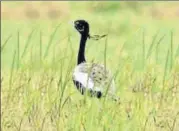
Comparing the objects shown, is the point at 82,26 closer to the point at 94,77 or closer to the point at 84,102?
the point at 94,77

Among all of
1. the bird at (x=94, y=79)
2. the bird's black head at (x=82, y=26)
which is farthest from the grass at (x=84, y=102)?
the bird's black head at (x=82, y=26)

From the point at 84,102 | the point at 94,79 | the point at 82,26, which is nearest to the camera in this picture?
the point at 84,102

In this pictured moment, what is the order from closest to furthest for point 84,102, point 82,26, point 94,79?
point 84,102 → point 94,79 → point 82,26

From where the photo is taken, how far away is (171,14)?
1118 centimetres

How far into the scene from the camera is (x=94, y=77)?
184 inches

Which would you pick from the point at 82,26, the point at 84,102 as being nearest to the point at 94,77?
the point at 84,102

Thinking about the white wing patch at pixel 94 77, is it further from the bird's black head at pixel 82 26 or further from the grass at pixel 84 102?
the bird's black head at pixel 82 26

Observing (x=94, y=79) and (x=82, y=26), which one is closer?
(x=94, y=79)

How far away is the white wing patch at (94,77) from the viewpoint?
4559mm

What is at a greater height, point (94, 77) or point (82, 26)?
point (82, 26)

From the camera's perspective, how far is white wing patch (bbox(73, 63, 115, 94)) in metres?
4.56

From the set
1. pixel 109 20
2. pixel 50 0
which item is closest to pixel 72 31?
pixel 109 20

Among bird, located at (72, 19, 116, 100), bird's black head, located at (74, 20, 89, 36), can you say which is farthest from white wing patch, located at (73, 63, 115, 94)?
bird's black head, located at (74, 20, 89, 36)

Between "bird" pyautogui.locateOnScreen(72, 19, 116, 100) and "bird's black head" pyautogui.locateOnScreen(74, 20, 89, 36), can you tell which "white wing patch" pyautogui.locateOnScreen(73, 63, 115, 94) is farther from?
"bird's black head" pyautogui.locateOnScreen(74, 20, 89, 36)
